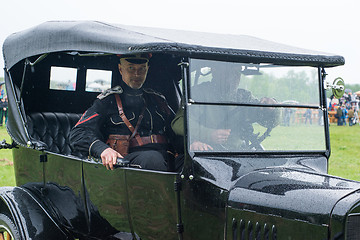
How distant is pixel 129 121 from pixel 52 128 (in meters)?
1.43

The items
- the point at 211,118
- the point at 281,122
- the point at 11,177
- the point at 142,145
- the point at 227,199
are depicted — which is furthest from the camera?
the point at 11,177

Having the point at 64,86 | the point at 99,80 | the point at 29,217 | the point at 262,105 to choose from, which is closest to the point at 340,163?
the point at 99,80

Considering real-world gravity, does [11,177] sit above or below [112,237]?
below

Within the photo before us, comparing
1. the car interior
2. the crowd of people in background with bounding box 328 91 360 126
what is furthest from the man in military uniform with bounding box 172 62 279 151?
the crowd of people in background with bounding box 328 91 360 126

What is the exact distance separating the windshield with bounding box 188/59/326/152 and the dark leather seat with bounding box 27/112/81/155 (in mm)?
2266

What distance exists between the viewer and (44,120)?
509 centimetres

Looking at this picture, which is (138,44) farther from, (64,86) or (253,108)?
(64,86)

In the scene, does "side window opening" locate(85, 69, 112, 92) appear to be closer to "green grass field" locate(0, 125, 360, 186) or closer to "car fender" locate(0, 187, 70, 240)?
"car fender" locate(0, 187, 70, 240)

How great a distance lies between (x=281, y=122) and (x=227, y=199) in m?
0.80

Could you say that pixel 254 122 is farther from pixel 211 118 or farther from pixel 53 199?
pixel 53 199

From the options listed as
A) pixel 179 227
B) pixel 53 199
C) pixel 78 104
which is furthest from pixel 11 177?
pixel 179 227

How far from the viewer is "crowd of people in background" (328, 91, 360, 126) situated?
1184 inches

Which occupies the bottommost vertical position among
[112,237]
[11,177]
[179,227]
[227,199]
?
[11,177]

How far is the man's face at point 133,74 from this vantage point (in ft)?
13.6
